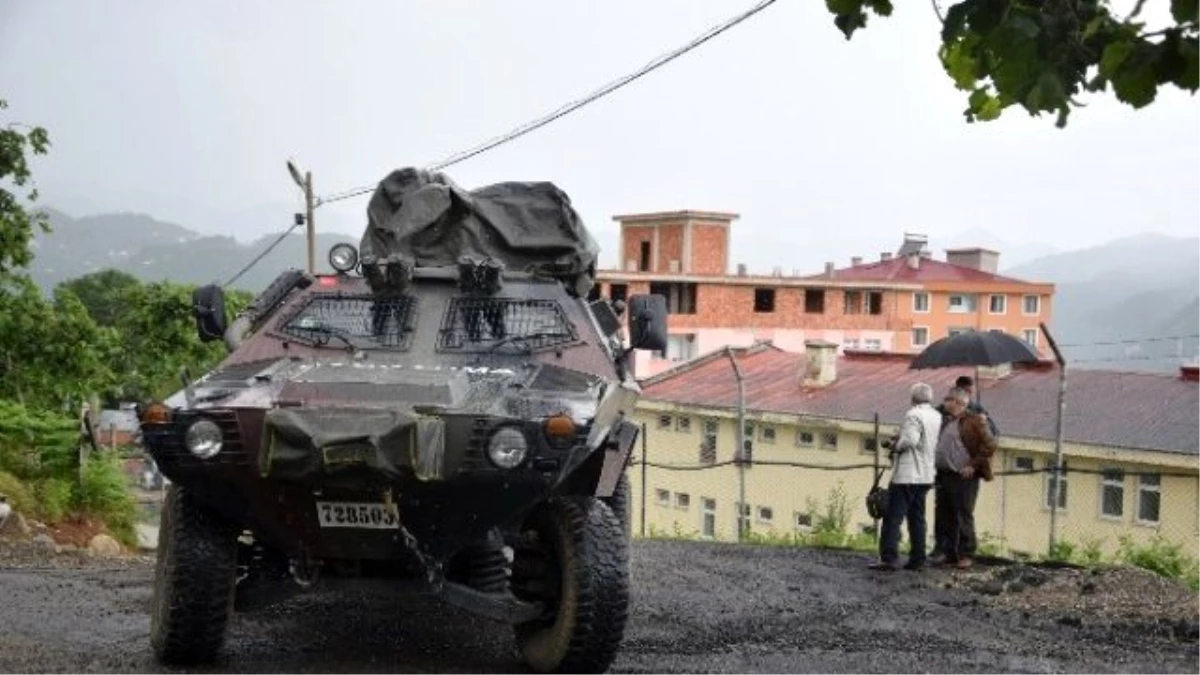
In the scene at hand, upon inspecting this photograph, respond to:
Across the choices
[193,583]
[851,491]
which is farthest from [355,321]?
[851,491]

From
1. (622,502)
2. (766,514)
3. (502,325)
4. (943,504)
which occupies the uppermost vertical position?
(502,325)

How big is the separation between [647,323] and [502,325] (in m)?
0.91

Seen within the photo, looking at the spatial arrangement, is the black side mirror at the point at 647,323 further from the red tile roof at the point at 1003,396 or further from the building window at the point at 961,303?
the building window at the point at 961,303

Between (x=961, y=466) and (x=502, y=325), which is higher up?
(x=502, y=325)

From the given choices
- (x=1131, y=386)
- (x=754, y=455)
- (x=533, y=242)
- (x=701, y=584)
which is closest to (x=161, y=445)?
(x=533, y=242)

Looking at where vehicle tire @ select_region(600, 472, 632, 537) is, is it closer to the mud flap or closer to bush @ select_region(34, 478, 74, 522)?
the mud flap

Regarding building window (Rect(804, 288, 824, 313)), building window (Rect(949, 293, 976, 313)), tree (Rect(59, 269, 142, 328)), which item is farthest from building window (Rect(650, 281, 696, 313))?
tree (Rect(59, 269, 142, 328))

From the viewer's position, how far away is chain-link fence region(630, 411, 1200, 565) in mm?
24234

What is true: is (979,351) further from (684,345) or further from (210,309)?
(684,345)

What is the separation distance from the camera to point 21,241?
18531mm

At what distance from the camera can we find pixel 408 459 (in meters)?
6.06

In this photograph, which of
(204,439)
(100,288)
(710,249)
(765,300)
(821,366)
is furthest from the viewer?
(100,288)

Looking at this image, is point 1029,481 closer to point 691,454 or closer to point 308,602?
point 691,454

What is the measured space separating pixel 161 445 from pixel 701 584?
4.94m
